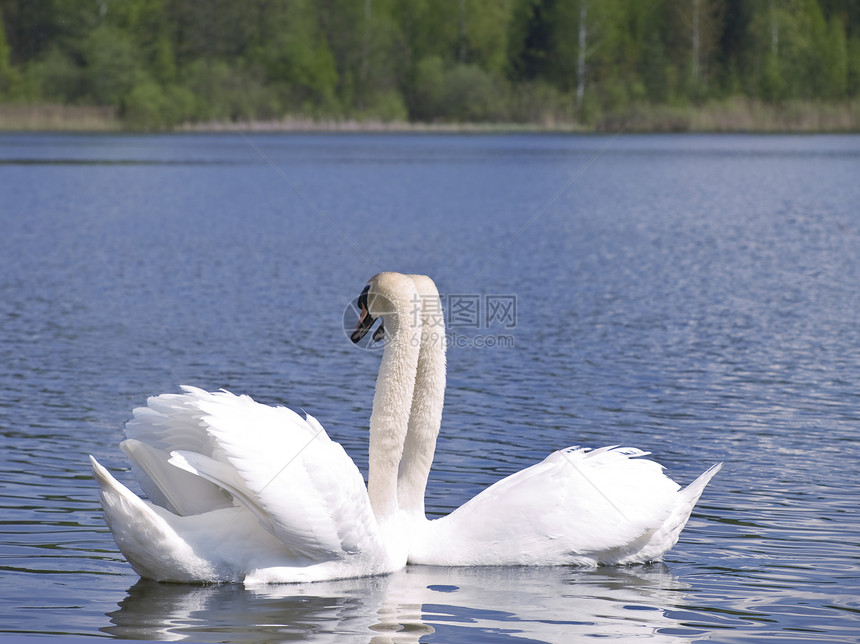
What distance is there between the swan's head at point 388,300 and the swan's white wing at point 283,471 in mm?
969

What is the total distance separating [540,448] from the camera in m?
9.80

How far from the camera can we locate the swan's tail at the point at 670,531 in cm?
716

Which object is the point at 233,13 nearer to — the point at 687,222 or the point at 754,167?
the point at 754,167

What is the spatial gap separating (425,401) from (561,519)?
1.04 metres

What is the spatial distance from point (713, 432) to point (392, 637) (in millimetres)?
4945

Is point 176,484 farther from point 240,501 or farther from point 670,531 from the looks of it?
point 670,531

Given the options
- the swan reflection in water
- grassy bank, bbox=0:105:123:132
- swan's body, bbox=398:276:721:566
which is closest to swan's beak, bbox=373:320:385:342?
swan's body, bbox=398:276:721:566

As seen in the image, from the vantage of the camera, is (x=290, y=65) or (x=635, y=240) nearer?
(x=635, y=240)

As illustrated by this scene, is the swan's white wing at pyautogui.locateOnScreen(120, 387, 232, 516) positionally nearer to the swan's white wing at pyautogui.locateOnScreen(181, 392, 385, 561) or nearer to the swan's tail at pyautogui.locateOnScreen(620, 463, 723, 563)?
the swan's white wing at pyautogui.locateOnScreen(181, 392, 385, 561)

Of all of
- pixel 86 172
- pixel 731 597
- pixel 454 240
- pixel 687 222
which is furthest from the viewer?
pixel 86 172

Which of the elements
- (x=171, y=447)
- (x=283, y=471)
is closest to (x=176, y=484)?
(x=171, y=447)

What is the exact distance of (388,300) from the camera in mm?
7320

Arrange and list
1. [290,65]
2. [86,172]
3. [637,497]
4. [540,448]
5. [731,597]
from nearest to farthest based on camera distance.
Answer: [731,597], [637,497], [540,448], [86,172], [290,65]

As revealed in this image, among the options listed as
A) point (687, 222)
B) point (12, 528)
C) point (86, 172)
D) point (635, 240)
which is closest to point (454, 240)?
point (635, 240)
